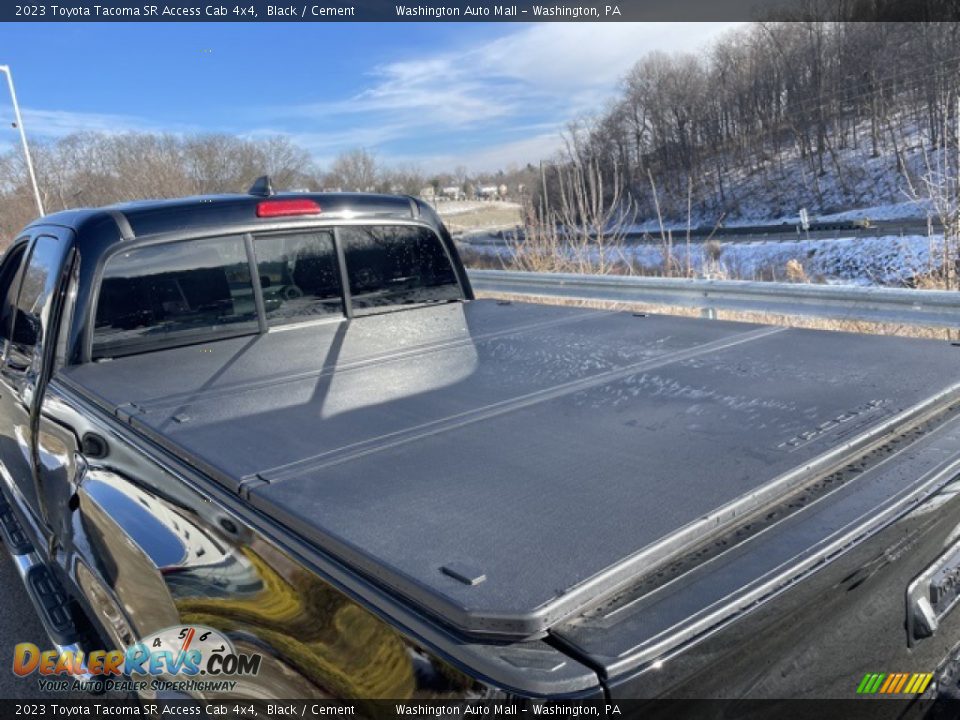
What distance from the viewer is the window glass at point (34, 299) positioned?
3088mm

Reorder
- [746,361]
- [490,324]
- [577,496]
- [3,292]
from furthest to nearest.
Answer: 1. [3,292]
2. [490,324]
3. [746,361]
4. [577,496]

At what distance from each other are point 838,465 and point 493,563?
814 mm

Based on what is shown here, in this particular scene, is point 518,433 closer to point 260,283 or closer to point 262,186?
point 260,283

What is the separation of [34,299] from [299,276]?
116 centimetres

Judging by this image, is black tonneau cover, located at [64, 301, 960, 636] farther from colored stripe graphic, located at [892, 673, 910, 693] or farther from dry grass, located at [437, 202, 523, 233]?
dry grass, located at [437, 202, 523, 233]

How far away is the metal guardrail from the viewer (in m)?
4.45

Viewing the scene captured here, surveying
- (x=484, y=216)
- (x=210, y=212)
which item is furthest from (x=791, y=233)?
(x=210, y=212)

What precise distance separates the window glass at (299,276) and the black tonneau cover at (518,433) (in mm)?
Result: 444

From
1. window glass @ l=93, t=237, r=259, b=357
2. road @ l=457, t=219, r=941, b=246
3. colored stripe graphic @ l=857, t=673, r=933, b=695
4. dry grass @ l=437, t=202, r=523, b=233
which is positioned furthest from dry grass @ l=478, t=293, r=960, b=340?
dry grass @ l=437, t=202, r=523, b=233

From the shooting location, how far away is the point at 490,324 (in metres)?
3.47

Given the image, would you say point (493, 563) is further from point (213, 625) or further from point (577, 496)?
point (213, 625)

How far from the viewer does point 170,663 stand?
5.82ft

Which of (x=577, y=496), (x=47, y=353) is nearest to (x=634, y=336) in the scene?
(x=577, y=496)

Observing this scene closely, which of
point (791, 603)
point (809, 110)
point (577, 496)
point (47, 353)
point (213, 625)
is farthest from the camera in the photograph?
point (809, 110)
